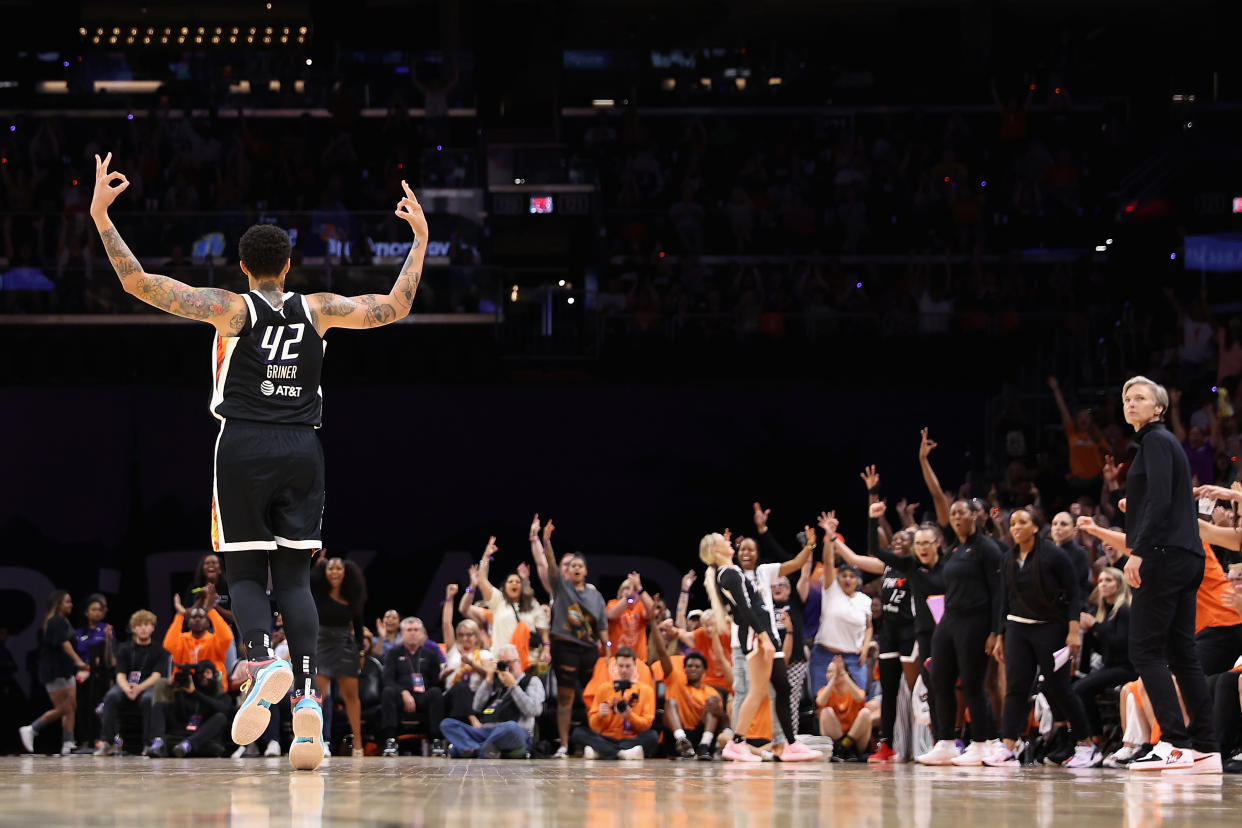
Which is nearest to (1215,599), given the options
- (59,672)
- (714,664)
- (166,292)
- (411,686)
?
(714,664)

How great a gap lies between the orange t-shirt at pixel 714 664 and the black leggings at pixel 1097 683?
140 inches

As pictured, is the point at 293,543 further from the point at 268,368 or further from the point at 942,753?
the point at 942,753

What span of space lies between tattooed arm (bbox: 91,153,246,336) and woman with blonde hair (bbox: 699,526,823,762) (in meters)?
6.23

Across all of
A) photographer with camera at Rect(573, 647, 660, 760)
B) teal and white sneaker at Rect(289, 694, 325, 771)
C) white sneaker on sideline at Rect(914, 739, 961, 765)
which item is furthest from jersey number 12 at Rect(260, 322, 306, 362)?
photographer with camera at Rect(573, 647, 660, 760)

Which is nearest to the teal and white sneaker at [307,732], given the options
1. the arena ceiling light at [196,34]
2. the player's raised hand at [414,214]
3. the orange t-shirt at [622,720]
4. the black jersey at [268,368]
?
the black jersey at [268,368]

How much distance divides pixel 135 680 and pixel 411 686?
2757 millimetres

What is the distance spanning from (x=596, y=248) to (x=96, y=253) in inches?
237

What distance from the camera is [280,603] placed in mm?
5594

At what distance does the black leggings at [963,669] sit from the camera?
9.81 m

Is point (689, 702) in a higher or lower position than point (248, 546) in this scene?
lower

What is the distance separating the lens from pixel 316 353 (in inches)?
227

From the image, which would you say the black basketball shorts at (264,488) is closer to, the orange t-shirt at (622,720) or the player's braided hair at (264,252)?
the player's braided hair at (264,252)

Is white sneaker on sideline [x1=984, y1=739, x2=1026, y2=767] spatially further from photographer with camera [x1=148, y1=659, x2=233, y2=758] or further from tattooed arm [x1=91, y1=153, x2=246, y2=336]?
photographer with camera [x1=148, y1=659, x2=233, y2=758]

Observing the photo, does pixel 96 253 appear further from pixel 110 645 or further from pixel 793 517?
pixel 793 517
